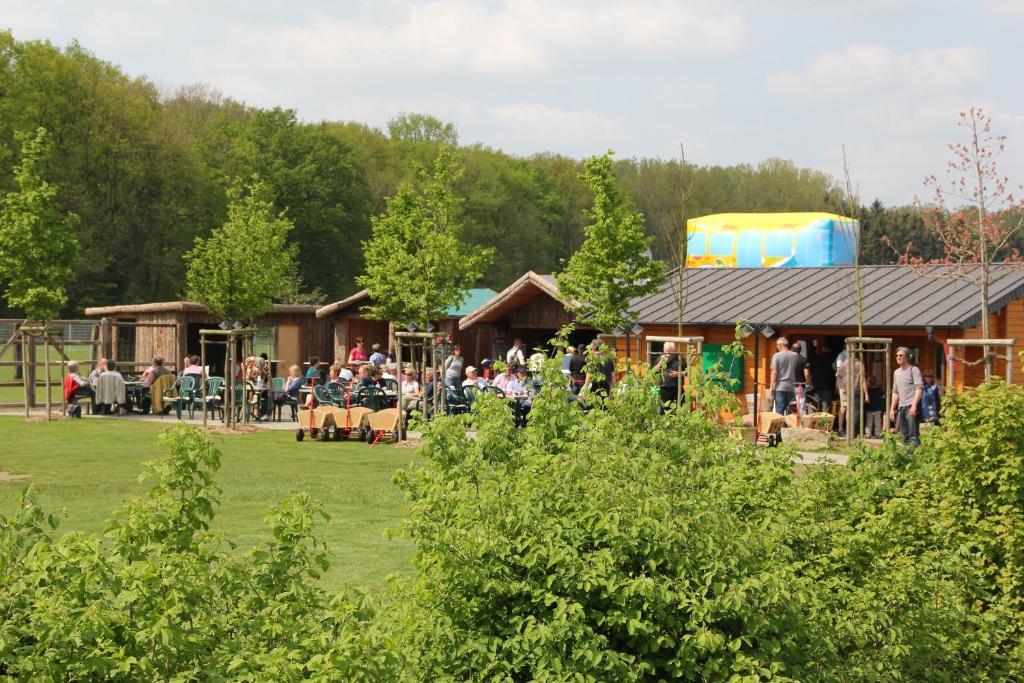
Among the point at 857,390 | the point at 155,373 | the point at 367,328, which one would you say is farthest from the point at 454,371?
the point at 367,328

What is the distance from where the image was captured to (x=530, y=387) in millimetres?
7238

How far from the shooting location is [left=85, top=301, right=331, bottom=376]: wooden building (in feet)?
103

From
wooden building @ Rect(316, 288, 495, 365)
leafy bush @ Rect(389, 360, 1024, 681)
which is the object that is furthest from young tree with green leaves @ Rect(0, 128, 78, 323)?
leafy bush @ Rect(389, 360, 1024, 681)

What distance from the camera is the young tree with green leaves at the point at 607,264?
69.9 ft

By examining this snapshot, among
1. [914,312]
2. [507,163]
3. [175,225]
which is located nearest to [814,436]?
[914,312]

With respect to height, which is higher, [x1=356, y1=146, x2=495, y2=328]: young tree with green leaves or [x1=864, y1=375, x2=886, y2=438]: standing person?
[x1=356, y1=146, x2=495, y2=328]: young tree with green leaves

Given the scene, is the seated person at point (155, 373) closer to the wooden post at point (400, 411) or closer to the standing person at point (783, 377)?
the wooden post at point (400, 411)

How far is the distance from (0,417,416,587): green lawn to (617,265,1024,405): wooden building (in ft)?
24.4

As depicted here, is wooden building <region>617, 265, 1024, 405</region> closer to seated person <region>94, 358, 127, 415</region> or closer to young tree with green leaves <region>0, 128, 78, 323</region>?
seated person <region>94, 358, 127, 415</region>

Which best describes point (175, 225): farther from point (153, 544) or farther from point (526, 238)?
point (153, 544)

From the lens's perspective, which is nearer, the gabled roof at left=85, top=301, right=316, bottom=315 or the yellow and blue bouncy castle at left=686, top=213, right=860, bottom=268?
the gabled roof at left=85, top=301, right=316, bottom=315

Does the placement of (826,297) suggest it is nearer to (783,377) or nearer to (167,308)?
(783,377)

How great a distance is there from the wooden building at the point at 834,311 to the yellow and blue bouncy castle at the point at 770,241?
3844 mm

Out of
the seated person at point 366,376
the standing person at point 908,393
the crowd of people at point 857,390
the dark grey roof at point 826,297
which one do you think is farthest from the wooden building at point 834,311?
the seated person at point 366,376
